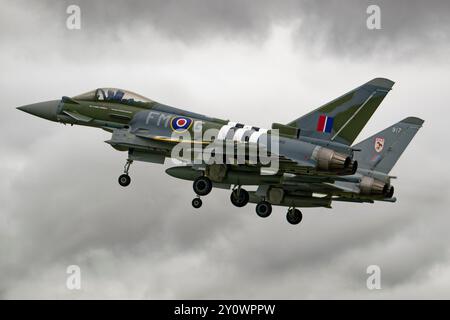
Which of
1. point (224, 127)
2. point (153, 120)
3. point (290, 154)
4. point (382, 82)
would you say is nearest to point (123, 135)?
point (153, 120)

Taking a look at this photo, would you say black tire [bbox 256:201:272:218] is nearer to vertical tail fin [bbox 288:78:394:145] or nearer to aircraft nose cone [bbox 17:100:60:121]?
vertical tail fin [bbox 288:78:394:145]

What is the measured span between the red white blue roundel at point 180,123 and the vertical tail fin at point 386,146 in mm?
9964

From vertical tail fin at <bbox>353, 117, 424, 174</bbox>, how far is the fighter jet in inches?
56.4

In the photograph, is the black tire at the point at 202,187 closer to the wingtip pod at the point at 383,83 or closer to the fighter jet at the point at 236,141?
the fighter jet at the point at 236,141

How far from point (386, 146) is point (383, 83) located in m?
7.50

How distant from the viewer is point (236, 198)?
52562mm

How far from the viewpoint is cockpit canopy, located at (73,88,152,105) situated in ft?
169

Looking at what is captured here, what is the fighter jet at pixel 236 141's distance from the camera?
48.3 meters

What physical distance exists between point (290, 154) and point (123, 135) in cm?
771

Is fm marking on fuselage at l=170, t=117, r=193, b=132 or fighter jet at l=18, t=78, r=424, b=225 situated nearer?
fighter jet at l=18, t=78, r=424, b=225

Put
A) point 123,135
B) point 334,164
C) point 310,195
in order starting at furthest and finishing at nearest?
point 310,195 < point 123,135 < point 334,164

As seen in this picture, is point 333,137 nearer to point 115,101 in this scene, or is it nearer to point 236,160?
point 236,160

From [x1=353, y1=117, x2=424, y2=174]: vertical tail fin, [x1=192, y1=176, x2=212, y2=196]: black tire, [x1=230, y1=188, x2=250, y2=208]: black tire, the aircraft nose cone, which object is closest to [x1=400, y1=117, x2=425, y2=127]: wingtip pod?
[x1=353, y1=117, x2=424, y2=174]: vertical tail fin

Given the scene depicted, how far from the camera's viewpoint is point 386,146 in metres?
57.0
